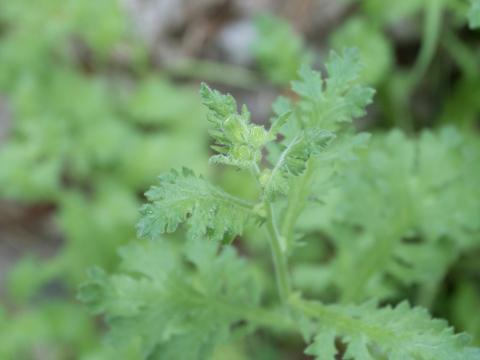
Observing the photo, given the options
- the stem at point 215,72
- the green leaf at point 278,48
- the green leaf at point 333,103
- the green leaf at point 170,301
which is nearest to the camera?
the green leaf at point 333,103

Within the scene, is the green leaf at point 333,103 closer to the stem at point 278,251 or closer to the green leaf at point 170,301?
the stem at point 278,251

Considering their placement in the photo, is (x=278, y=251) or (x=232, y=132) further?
(x=278, y=251)

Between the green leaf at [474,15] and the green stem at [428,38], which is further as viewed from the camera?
the green stem at [428,38]

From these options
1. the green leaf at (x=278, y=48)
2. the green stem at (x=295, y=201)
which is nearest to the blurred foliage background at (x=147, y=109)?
the green leaf at (x=278, y=48)

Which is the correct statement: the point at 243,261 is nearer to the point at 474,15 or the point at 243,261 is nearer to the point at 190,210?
the point at 190,210

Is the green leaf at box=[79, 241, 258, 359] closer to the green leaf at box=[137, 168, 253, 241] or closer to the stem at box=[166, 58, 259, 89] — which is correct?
the green leaf at box=[137, 168, 253, 241]

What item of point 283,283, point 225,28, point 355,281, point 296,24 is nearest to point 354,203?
point 355,281

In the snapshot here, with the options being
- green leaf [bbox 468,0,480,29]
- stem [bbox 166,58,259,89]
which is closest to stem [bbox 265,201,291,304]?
green leaf [bbox 468,0,480,29]

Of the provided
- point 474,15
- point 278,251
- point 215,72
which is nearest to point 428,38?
point 215,72
